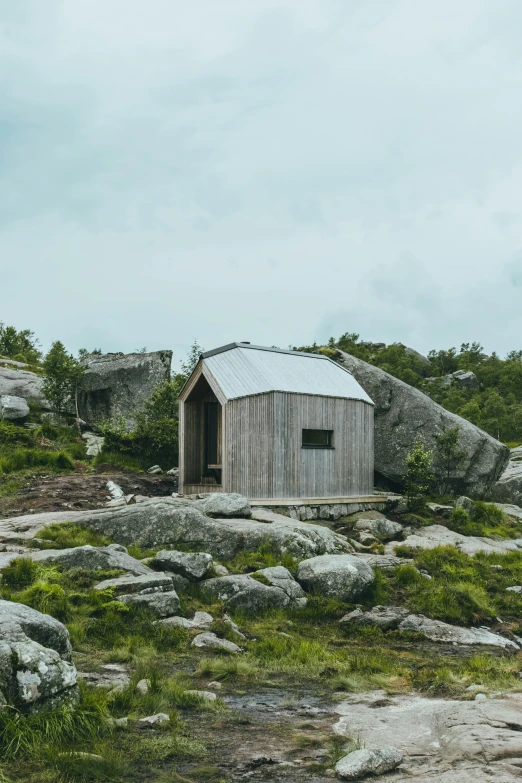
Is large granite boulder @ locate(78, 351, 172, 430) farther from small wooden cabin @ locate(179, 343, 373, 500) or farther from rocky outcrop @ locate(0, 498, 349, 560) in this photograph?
rocky outcrop @ locate(0, 498, 349, 560)

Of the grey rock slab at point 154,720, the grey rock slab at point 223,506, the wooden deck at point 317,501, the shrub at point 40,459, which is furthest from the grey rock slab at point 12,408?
the grey rock slab at point 154,720

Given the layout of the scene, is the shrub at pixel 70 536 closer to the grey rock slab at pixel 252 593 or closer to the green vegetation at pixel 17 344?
the grey rock slab at pixel 252 593

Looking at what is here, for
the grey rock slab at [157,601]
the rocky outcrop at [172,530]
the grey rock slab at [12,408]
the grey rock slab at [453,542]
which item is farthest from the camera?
the grey rock slab at [12,408]

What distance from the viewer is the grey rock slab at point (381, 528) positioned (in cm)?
2162

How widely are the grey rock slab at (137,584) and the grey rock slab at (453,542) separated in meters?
8.68

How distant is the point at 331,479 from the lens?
2458cm

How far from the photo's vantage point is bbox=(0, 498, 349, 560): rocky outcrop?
50.9ft

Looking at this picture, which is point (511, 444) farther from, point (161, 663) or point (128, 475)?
point (161, 663)

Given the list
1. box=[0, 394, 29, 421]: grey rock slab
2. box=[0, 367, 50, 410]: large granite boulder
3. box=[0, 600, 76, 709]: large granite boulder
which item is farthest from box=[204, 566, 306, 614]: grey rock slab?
box=[0, 367, 50, 410]: large granite boulder

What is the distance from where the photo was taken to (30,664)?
6859 millimetres

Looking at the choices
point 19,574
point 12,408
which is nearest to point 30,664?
point 19,574

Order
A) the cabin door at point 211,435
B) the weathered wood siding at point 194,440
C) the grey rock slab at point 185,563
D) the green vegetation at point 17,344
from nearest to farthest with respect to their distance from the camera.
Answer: the grey rock slab at point 185,563, the weathered wood siding at point 194,440, the cabin door at point 211,435, the green vegetation at point 17,344

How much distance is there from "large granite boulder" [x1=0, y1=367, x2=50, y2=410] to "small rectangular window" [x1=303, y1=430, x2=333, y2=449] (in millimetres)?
13737

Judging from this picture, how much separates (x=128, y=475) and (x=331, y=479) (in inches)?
265
